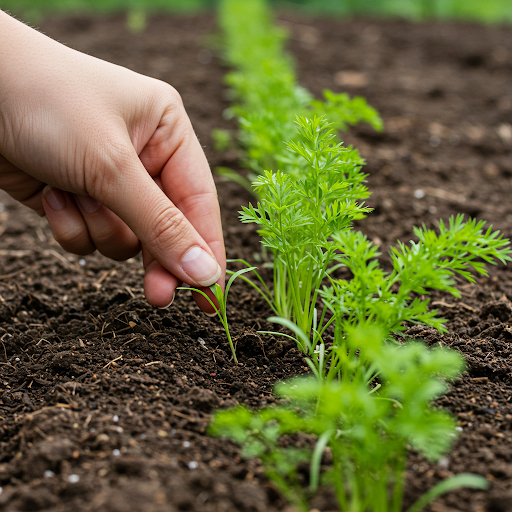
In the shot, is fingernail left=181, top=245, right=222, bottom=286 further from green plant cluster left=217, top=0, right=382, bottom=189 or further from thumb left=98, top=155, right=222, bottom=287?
green plant cluster left=217, top=0, right=382, bottom=189

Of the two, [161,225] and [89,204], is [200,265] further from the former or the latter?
[89,204]

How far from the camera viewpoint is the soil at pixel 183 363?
57.7 inches

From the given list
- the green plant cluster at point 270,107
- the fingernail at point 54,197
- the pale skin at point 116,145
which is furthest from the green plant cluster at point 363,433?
the fingernail at point 54,197

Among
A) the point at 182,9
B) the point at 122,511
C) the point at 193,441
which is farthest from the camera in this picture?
the point at 182,9

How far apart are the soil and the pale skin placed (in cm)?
28

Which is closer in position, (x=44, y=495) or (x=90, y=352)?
(x=44, y=495)

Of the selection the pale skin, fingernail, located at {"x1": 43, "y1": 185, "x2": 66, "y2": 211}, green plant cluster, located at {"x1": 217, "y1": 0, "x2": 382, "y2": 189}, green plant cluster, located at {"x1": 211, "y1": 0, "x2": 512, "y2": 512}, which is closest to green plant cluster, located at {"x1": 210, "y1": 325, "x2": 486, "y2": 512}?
green plant cluster, located at {"x1": 211, "y1": 0, "x2": 512, "y2": 512}

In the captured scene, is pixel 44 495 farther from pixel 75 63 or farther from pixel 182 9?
pixel 182 9

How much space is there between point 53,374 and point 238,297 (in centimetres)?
91

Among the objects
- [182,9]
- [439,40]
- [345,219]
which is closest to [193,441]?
[345,219]

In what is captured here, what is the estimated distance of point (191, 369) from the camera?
2004mm

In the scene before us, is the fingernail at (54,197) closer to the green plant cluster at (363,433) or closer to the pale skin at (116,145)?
the pale skin at (116,145)

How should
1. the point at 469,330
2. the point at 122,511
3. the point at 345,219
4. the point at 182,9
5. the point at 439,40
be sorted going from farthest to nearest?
the point at 182,9
the point at 439,40
the point at 469,330
the point at 345,219
the point at 122,511

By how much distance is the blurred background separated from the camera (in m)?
9.59
